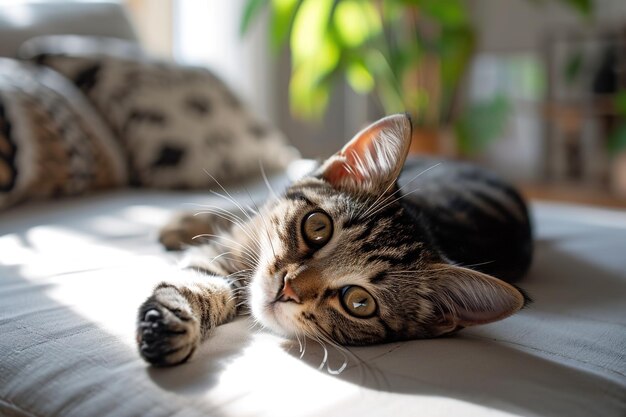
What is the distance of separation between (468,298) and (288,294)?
27 centimetres

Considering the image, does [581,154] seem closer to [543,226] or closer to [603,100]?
[603,100]

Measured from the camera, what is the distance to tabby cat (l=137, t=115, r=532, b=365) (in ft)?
2.84

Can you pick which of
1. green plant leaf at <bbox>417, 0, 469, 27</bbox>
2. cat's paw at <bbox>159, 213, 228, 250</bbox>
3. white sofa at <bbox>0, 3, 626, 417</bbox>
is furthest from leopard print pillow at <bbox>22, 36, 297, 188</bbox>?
green plant leaf at <bbox>417, 0, 469, 27</bbox>

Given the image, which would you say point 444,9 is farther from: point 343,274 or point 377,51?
point 343,274

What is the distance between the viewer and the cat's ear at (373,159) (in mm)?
995

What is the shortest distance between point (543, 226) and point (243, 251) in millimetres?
990

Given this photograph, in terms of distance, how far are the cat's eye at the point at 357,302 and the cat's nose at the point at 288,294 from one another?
0.23ft

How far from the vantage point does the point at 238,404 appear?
2.22 feet

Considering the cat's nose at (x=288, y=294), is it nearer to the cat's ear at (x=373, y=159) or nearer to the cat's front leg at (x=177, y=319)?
the cat's front leg at (x=177, y=319)

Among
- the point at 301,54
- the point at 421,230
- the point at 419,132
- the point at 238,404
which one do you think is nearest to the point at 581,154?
the point at 419,132

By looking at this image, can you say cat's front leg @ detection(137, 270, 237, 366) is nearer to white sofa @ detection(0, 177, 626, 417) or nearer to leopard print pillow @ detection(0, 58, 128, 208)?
white sofa @ detection(0, 177, 626, 417)

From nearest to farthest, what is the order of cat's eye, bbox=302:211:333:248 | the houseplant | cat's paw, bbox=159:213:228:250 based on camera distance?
cat's eye, bbox=302:211:333:248, cat's paw, bbox=159:213:228:250, the houseplant

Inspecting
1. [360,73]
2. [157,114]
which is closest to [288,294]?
[157,114]

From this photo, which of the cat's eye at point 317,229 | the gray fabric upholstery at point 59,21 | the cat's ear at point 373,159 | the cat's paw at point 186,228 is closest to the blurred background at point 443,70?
the gray fabric upholstery at point 59,21
